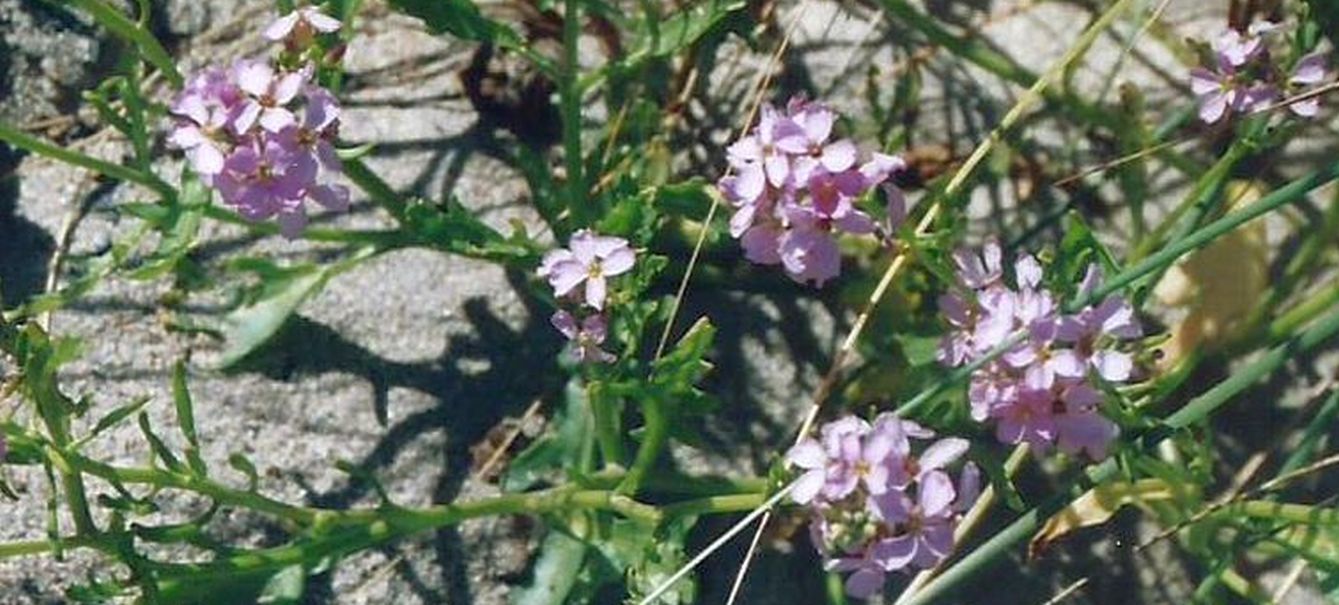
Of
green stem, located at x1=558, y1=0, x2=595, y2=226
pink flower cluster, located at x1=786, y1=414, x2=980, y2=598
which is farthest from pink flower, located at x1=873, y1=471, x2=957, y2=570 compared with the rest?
green stem, located at x1=558, y1=0, x2=595, y2=226

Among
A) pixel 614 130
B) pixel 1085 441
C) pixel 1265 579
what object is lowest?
pixel 1265 579

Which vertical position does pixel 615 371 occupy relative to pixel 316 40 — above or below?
below

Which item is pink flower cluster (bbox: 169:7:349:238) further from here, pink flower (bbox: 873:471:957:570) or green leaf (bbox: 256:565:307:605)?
pink flower (bbox: 873:471:957:570)

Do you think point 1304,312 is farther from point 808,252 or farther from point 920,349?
point 808,252

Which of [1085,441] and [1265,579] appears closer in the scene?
[1085,441]

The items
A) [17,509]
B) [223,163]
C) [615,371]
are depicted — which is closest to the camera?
[223,163]

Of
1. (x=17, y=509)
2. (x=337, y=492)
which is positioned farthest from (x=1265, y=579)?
(x=17, y=509)

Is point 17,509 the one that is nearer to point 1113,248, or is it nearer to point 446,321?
point 446,321

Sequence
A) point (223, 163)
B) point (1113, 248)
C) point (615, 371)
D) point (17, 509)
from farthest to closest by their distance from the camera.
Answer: point (1113, 248) → point (17, 509) → point (615, 371) → point (223, 163)
